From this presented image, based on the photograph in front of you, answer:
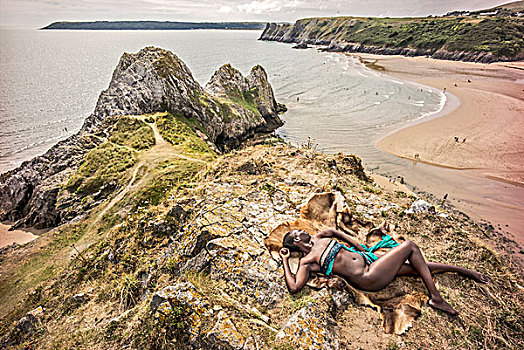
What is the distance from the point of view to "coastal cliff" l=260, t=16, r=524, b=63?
8625 cm

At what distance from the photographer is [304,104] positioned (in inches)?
1922

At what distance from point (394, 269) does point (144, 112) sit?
95.3 ft

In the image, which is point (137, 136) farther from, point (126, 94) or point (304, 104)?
point (304, 104)

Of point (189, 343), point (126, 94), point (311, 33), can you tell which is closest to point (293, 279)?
point (189, 343)

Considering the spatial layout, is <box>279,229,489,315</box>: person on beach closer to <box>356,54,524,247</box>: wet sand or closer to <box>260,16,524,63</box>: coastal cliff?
<box>356,54,524,247</box>: wet sand

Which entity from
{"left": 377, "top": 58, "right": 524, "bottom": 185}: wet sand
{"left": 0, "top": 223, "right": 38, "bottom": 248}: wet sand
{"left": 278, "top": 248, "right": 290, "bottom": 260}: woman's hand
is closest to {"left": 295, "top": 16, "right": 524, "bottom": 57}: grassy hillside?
{"left": 377, "top": 58, "right": 524, "bottom": 185}: wet sand

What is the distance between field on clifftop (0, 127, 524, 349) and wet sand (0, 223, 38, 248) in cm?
675

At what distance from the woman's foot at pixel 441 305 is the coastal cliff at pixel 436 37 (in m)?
112

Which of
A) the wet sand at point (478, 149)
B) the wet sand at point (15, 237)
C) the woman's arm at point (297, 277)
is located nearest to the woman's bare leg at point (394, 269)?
the woman's arm at point (297, 277)

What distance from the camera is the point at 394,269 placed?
518cm

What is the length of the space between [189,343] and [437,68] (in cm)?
9820

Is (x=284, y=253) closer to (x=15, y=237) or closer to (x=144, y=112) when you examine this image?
(x=15, y=237)

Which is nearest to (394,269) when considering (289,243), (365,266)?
(365,266)

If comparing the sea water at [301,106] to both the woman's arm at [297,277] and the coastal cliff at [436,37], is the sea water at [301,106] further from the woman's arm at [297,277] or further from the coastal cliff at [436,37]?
the coastal cliff at [436,37]
